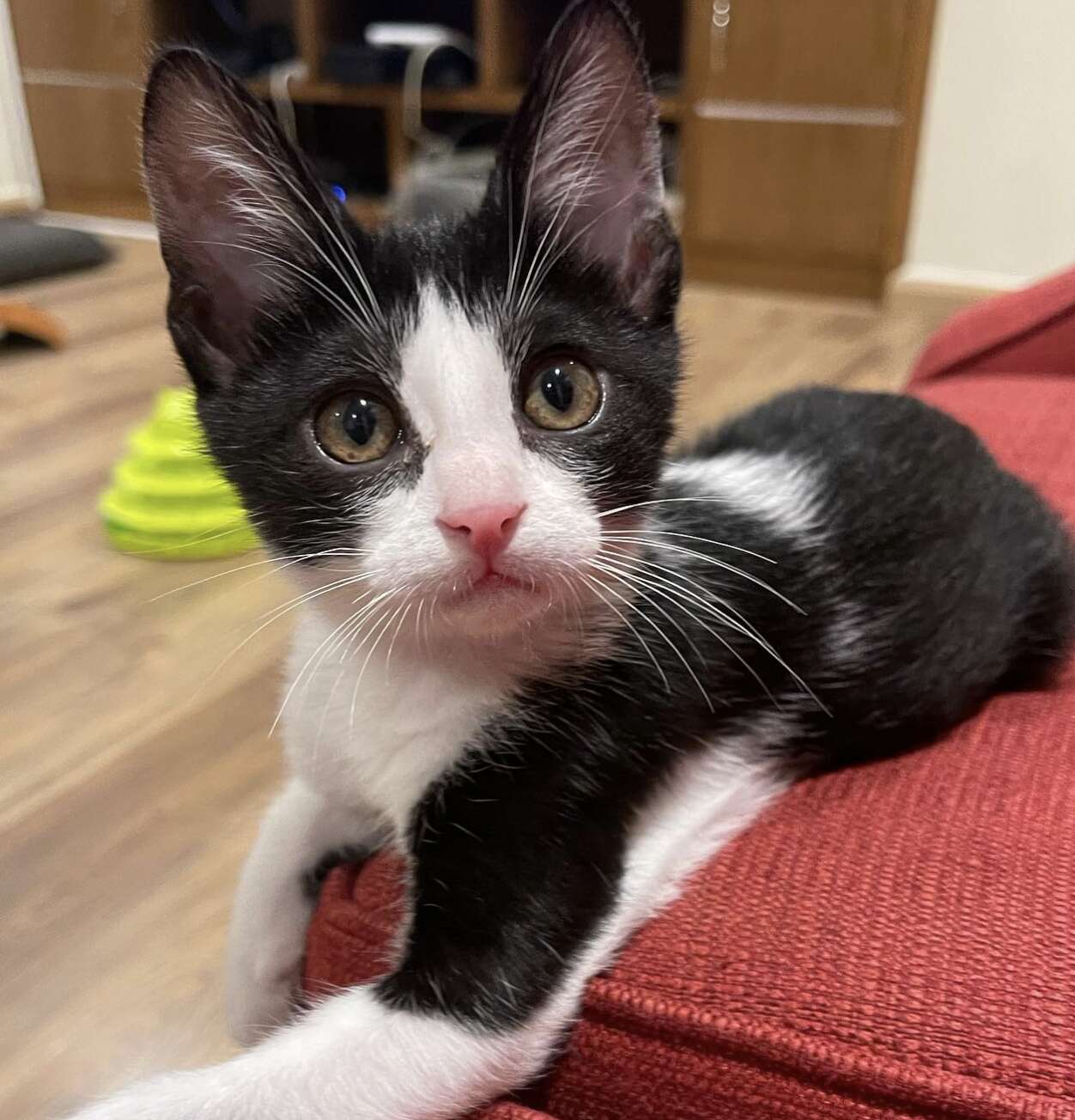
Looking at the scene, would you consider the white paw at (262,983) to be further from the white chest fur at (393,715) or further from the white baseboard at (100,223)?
the white baseboard at (100,223)

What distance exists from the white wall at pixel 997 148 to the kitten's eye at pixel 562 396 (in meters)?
2.91

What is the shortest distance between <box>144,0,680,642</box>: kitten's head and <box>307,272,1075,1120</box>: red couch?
0.24 m

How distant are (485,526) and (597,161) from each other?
12.6 inches

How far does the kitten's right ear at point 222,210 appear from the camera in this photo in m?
0.72

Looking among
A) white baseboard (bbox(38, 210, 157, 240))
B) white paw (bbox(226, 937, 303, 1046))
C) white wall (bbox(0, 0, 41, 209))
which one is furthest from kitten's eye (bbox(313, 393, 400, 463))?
white wall (bbox(0, 0, 41, 209))

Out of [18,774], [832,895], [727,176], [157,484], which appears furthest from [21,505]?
[727,176]

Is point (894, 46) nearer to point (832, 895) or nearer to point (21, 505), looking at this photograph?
point (21, 505)

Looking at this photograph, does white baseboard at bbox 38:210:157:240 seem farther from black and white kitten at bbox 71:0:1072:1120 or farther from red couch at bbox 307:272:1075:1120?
red couch at bbox 307:272:1075:1120

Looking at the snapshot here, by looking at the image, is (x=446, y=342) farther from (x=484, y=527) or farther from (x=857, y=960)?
(x=857, y=960)

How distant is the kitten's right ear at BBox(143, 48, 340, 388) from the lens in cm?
72

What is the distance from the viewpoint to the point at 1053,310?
166cm

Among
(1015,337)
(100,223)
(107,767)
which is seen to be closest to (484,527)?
(107,767)

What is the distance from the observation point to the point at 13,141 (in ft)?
15.9

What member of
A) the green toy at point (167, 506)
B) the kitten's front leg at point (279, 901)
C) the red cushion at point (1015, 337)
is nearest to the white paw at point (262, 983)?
the kitten's front leg at point (279, 901)
